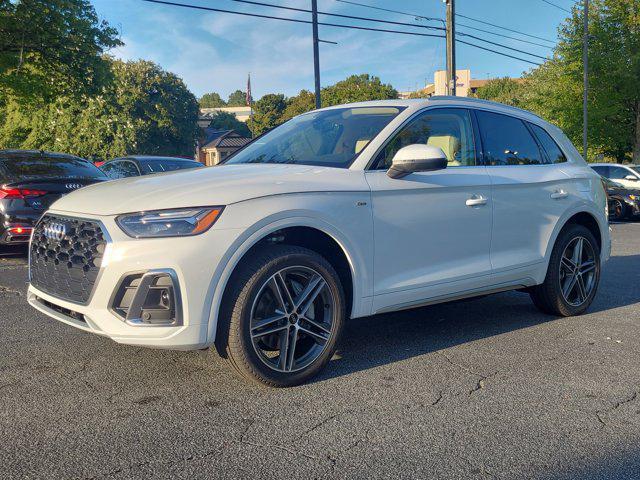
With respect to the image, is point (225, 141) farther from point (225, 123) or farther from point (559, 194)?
point (559, 194)

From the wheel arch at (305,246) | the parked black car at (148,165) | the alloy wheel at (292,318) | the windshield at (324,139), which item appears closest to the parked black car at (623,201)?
the parked black car at (148,165)

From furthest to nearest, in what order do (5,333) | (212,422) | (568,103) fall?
(568,103)
(5,333)
(212,422)

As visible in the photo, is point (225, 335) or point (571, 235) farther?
point (571, 235)

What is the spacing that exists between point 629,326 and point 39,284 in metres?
4.48

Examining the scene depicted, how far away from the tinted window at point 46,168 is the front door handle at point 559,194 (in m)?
5.79

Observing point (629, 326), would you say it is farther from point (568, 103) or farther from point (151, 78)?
point (151, 78)

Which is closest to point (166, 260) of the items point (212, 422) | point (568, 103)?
point (212, 422)

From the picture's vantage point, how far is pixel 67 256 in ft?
11.1

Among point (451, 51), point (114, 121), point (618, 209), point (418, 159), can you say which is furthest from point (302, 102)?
point (418, 159)

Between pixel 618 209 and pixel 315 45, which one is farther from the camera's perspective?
pixel 315 45

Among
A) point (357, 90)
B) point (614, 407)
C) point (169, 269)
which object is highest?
point (357, 90)

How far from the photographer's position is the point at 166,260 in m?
A: 3.06

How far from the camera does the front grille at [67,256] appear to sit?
3.21 m

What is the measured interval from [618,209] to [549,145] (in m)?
12.5
